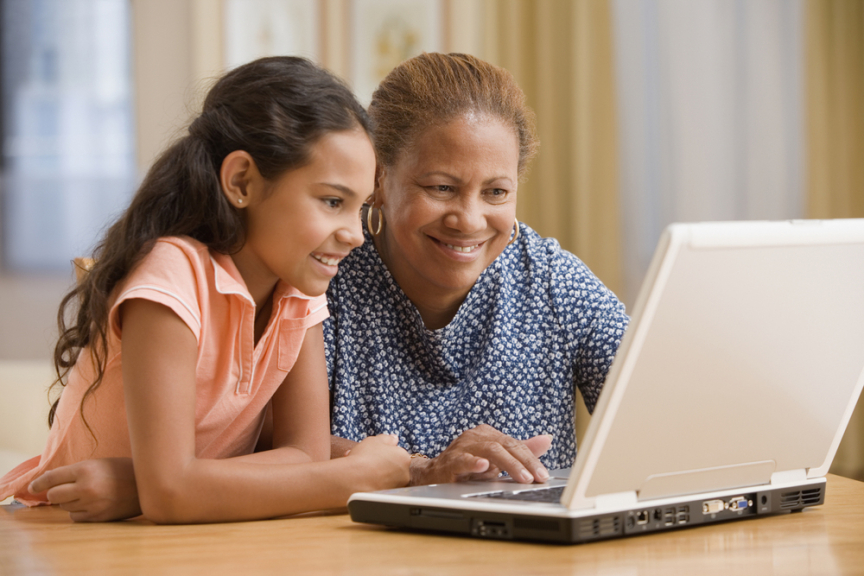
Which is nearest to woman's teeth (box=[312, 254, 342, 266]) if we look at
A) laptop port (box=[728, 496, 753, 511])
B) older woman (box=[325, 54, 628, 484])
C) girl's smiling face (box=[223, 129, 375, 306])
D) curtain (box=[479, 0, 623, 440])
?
girl's smiling face (box=[223, 129, 375, 306])

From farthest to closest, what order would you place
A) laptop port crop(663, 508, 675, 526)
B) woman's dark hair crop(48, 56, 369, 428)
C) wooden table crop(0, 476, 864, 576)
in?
woman's dark hair crop(48, 56, 369, 428) → laptop port crop(663, 508, 675, 526) → wooden table crop(0, 476, 864, 576)

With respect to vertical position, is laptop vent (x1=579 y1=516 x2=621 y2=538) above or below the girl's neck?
below

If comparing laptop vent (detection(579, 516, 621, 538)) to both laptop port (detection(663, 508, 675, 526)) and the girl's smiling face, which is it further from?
the girl's smiling face

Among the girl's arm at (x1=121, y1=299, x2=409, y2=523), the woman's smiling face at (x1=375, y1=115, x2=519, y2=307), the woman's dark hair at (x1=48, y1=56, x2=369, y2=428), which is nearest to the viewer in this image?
the girl's arm at (x1=121, y1=299, x2=409, y2=523)

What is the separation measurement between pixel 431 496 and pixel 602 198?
2450 mm

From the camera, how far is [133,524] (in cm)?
95

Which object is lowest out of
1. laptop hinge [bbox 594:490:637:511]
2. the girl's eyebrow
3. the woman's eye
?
laptop hinge [bbox 594:490:637:511]

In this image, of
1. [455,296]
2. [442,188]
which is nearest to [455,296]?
[455,296]

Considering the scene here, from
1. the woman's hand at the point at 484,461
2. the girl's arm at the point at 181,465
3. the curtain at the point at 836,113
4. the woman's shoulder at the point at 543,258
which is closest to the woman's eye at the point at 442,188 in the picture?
the woman's shoulder at the point at 543,258

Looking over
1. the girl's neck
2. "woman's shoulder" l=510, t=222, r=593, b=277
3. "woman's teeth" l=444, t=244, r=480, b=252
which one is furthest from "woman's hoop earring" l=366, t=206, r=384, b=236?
the girl's neck

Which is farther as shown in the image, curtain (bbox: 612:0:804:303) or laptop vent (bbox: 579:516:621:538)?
curtain (bbox: 612:0:804:303)

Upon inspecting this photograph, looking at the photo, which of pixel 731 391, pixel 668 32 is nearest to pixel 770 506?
pixel 731 391

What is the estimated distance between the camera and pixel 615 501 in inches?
31.1

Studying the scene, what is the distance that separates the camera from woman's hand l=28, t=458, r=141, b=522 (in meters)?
→ 0.95
